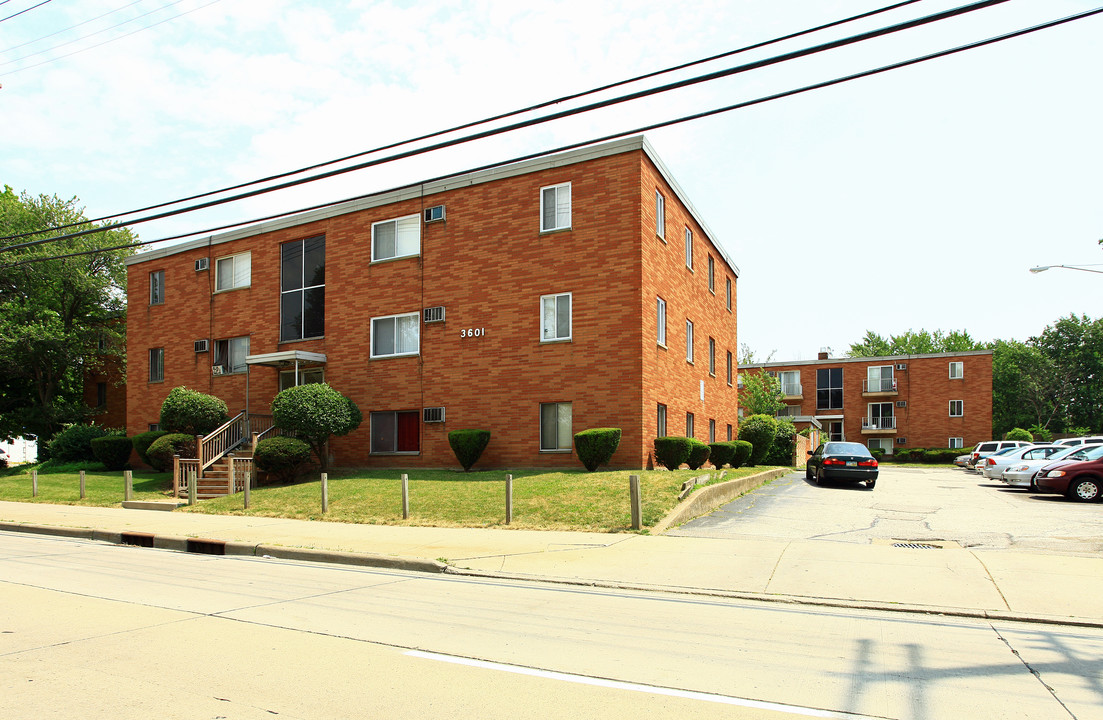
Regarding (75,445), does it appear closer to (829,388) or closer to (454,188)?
(454,188)

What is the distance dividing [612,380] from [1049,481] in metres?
11.5

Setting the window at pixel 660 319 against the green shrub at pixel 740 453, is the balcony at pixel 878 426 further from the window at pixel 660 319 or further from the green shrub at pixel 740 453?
the window at pixel 660 319

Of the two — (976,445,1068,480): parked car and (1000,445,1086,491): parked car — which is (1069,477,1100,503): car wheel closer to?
(1000,445,1086,491): parked car

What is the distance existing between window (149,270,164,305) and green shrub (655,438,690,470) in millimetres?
21903

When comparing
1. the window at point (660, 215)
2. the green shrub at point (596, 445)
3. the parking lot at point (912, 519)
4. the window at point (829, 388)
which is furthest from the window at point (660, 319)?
the window at point (829, 388)

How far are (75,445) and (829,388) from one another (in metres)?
50.9

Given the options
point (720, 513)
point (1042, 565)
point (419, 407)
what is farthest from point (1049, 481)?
point (419, 407)

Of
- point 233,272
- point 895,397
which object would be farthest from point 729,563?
point 895,397

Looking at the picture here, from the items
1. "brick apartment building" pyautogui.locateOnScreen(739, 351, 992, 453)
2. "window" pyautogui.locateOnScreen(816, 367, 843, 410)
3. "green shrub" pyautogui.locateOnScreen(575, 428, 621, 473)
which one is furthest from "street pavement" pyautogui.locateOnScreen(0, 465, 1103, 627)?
"window" pyautogui.locateOnScreen(816, 367, 843, 410)

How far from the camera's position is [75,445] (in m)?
31.4

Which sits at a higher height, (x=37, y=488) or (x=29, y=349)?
(x=29, y=349)

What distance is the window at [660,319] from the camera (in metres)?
21.8

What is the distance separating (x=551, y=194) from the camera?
21.8 meters

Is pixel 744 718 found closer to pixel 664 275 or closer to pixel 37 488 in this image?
pixel 664 275
